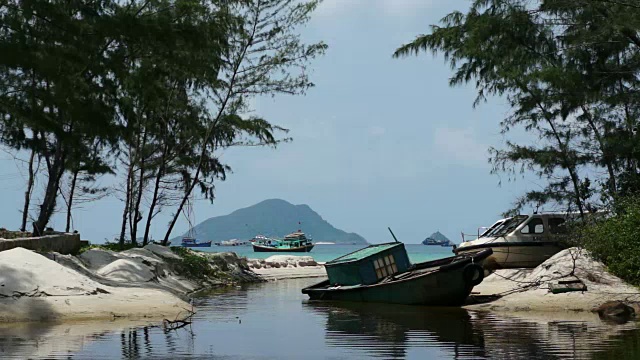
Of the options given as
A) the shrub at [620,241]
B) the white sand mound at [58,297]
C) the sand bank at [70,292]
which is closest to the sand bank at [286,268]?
the sand bank at [70,292]

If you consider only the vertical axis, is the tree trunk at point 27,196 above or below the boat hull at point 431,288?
above

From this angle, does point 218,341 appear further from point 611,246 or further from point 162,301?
point 611,246

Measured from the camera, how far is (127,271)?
26406 mm

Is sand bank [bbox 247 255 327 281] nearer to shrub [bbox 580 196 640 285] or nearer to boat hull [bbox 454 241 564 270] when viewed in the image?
boat hull [bbox 454 241 564 270]

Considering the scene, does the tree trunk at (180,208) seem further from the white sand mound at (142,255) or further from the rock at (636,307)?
the rock at (636,307)

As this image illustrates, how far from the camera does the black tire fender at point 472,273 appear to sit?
23266mm

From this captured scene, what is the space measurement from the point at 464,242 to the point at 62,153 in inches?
608

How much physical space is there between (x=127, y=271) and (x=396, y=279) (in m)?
8.03

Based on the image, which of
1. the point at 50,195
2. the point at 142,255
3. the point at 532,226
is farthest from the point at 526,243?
the point at 50,195

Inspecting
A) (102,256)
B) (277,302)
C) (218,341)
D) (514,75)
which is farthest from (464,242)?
(218,341)

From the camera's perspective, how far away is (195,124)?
41000 mm

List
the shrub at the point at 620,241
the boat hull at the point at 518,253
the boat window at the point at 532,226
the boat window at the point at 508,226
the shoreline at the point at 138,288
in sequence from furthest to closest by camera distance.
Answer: the boat window at the point at 508,226 < the boat window at the point at 532,226 < the boat hull at the point at 518,253 < the shrub at the point at 620,241 < the shoreline at the point at 138,288

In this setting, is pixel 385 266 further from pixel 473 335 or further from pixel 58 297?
pixel 58 297

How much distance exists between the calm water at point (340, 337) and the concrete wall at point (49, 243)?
5177 millimetres
